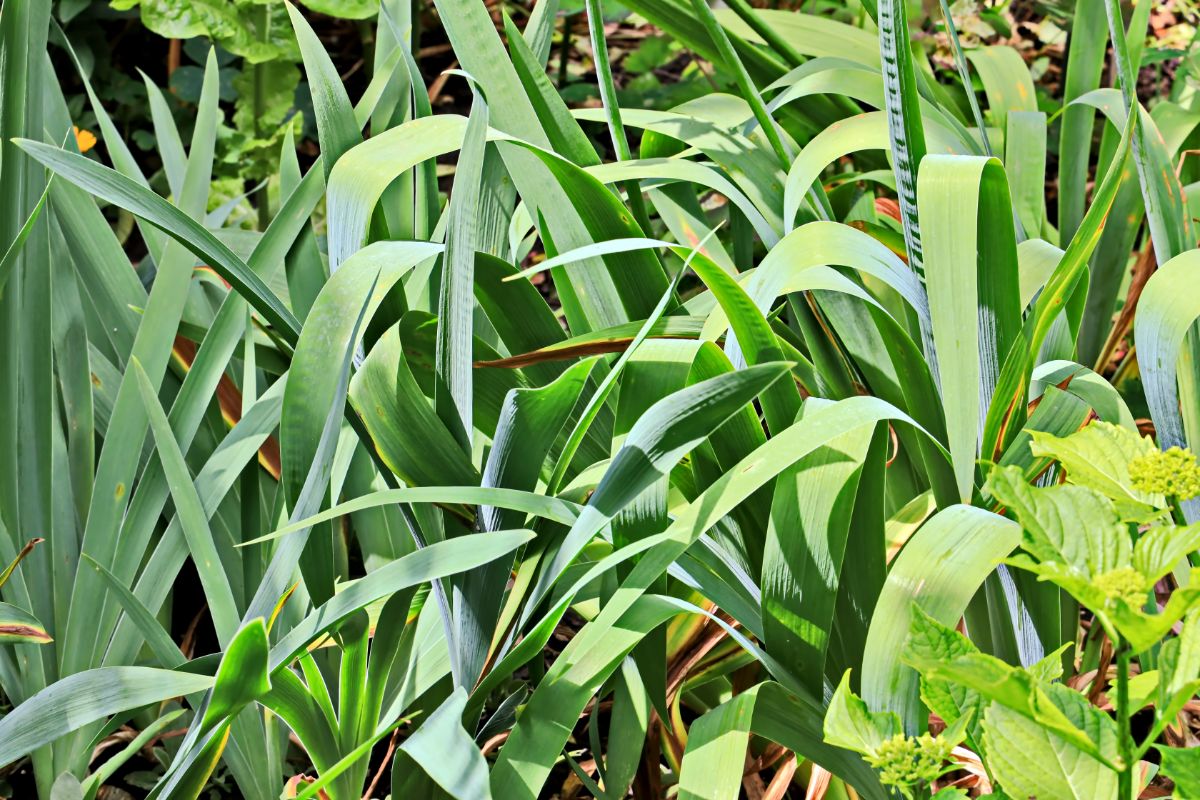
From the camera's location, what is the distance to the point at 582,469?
2.88 ft

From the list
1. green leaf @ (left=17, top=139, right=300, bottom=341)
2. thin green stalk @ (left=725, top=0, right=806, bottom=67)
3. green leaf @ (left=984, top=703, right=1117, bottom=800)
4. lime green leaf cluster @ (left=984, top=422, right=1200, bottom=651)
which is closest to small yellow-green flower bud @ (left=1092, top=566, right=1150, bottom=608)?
lime green leaf cluster @ (left=984, top=422, right=1200, bottom=651)

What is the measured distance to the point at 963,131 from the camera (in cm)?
112

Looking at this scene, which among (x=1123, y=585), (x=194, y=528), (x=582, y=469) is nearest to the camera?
(x=1123, y=585)

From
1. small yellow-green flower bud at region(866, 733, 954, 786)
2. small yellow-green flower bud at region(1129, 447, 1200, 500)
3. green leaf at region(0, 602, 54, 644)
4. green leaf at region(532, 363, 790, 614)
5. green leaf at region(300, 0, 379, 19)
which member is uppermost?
green leaf at region(300, 0, 379, 19)

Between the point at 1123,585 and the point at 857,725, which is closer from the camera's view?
the point at 1123,585

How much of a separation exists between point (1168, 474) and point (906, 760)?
0.17 meters

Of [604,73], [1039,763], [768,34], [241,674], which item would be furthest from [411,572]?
[768,34]

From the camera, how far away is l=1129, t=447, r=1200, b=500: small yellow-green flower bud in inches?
17.9

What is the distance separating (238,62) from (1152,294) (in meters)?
1.98

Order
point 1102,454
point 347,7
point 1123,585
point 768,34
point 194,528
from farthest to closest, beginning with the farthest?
point 347,7 < point 768,34 < point 194,528 < point 1102,454 < point 1123,585

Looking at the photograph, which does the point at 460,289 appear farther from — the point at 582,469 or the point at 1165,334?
the point at 1165,334

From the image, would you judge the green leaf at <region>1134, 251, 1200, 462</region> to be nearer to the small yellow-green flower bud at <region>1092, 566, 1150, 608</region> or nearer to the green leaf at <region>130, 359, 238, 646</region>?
the small yellow-green flower bud at <region>1092, 566, 1150, 608</region>

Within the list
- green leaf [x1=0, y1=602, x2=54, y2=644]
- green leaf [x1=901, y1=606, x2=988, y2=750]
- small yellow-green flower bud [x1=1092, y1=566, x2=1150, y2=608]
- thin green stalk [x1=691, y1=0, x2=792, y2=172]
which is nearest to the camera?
small yellow-green flower bud [x1=1092, y1=566, x2=1150, y2=608]

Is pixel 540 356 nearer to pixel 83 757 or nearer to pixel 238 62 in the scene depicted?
pixel 83 757
